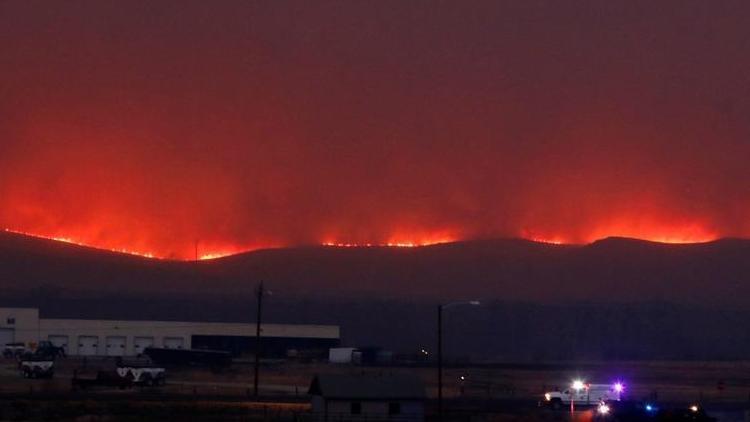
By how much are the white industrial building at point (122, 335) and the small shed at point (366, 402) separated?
76.6 m

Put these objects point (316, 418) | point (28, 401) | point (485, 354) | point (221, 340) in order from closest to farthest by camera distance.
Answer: point (316, 418) → point (28, 401) → point (221, 340) → point (485, 354)

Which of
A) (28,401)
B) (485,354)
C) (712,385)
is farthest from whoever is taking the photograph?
(485,354)

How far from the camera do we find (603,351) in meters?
193

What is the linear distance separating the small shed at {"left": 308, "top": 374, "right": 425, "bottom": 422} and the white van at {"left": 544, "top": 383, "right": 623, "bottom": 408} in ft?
53.2

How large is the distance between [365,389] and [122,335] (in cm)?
8093

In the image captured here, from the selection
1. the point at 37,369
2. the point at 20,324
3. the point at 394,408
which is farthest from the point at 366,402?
the point at 20,324

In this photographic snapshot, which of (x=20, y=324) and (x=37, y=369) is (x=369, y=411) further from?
(x=20, y=324)

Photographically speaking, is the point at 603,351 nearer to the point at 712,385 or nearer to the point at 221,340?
the point at 221,340

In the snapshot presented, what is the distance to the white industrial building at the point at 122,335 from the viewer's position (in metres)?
149

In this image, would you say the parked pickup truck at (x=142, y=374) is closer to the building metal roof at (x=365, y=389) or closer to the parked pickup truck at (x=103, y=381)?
the parked pickup truck at (x=103, y=381)

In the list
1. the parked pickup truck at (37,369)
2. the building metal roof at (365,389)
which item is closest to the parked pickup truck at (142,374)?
the parked pickup truck at (37,369)

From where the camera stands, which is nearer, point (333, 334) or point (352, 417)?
point (352, 417)

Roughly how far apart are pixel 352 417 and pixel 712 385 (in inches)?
1953

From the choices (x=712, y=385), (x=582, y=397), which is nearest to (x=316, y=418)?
(x=582, y=397)
